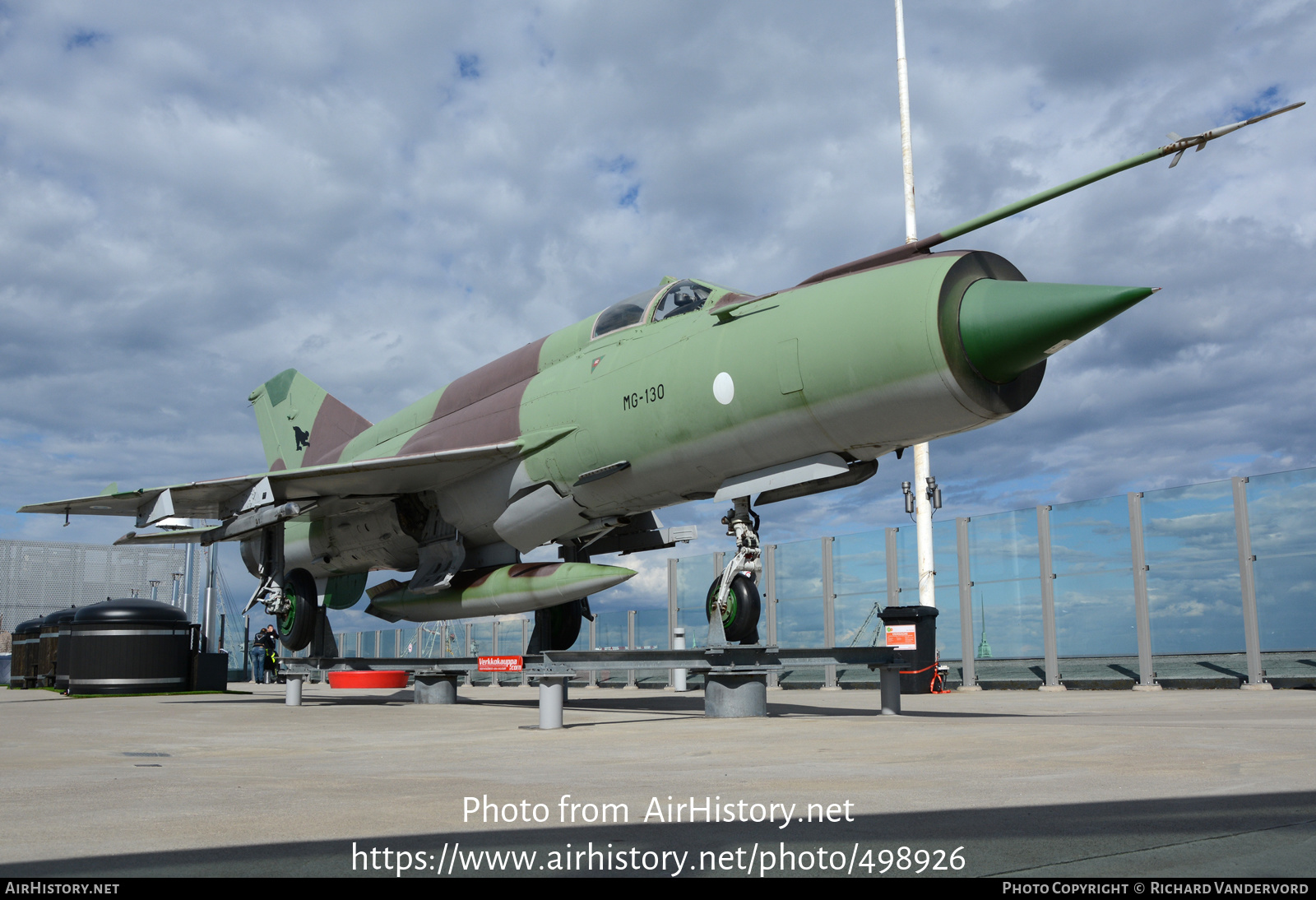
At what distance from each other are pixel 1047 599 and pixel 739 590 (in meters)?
9.77

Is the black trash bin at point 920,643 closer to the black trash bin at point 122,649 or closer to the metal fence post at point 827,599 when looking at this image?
the metal fence post at point 827,599

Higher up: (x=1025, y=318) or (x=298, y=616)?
(x=1025, y=318)

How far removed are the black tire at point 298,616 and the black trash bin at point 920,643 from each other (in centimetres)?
971

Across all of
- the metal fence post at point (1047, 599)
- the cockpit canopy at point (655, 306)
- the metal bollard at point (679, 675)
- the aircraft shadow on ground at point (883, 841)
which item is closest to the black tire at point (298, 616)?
the metal bollard at point (679, 675)

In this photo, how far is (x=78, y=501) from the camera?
14.3 metres

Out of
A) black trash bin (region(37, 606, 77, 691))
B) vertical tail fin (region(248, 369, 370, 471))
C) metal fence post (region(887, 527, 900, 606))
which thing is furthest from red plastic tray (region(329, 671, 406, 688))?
metal fence post (region(887, 527, 900, 606))

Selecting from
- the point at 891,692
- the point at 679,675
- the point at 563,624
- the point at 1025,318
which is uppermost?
the point at 1025,318

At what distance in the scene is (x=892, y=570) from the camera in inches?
788

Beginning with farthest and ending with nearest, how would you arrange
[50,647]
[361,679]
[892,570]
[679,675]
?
1. [50,647]
2. [892,570]
3. [679,675]
4. [361,679]

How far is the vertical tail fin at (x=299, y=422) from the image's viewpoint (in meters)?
18.3

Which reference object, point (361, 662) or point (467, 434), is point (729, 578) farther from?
point (361, 662)

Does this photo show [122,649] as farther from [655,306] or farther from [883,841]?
[883,841]

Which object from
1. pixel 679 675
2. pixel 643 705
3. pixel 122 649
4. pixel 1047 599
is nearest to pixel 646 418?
pixel 643 705

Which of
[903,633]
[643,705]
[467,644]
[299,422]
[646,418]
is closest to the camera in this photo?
[646,418]
